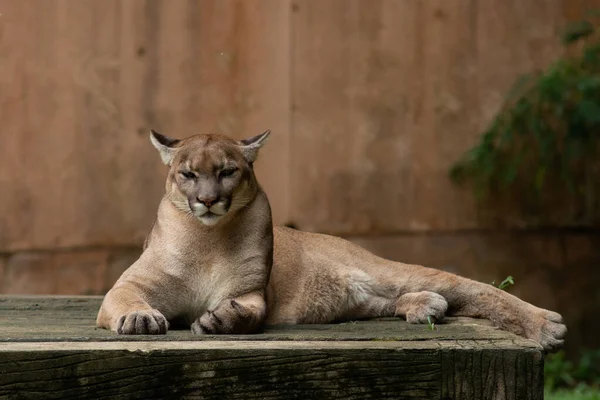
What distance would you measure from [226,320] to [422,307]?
99 cm

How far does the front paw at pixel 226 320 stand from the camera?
12.4 ft

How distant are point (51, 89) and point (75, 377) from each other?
4.84m

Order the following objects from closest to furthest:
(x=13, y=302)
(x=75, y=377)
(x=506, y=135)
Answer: (x=75, y=377) < (x=13, y=302) < (x=506, y=135)

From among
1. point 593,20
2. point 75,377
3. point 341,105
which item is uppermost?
point 593,20

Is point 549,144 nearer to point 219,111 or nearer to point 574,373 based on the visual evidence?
point 574,373

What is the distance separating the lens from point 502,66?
7703mm

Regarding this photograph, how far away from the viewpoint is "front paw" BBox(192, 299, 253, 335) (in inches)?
148

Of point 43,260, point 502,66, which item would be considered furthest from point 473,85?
point 43,260

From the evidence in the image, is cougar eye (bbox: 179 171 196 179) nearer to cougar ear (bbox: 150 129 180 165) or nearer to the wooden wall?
cougar ear (bbox: 150 129 180 165)

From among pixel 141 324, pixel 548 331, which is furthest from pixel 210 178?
pixel 548 331

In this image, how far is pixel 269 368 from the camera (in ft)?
10.3

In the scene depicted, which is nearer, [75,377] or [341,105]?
[75,377]

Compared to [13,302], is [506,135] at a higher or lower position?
higher

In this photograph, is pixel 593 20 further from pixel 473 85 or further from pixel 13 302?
pixel 13 302
